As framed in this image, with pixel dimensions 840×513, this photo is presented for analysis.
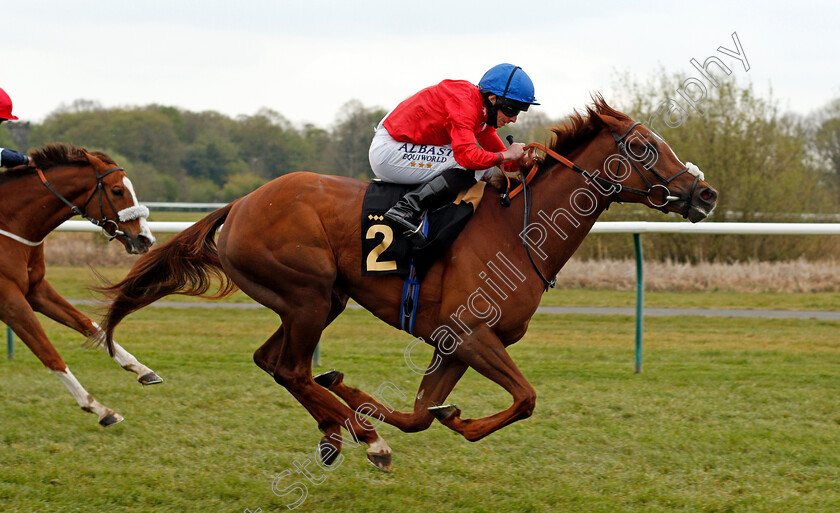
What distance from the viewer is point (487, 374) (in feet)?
12.1

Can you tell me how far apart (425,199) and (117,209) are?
8.02 ft

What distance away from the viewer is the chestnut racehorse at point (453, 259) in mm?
3744

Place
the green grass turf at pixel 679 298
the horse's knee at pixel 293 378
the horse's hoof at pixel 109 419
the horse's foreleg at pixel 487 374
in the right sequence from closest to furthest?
the horse's foreleg at pixel 487 374 → the horse's knee at pixel 293 378 → the horse's hoof at pixel 109 419 → the green grass turf at pixel 679 298

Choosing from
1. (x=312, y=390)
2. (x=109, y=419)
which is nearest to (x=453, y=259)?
(x=312, y=390)

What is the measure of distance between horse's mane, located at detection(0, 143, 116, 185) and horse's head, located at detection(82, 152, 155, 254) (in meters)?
0.06

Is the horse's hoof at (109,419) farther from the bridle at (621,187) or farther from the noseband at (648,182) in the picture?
the noseband at (648,182)

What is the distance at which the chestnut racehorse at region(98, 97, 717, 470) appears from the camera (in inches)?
147

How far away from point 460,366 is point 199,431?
1844 millimetres

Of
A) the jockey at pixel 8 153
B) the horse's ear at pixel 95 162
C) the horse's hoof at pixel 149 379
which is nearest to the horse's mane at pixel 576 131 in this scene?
the horse's hoof at pixel 149 379

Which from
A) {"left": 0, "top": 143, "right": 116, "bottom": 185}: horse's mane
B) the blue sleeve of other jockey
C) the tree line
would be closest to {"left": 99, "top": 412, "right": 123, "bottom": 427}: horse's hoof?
{"left": 0, "top": 143, "right": 116, "bottom": 185}: horse's mane

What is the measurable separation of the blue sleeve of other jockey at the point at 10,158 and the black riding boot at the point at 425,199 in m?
2.80

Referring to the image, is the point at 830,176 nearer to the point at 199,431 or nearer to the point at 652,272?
the point at 652,272

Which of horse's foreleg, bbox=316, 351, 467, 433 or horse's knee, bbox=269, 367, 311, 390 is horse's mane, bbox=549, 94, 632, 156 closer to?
horse's foreleg, bbox=316, 351, 467, 433

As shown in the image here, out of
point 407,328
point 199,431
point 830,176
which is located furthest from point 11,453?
point 830,176
